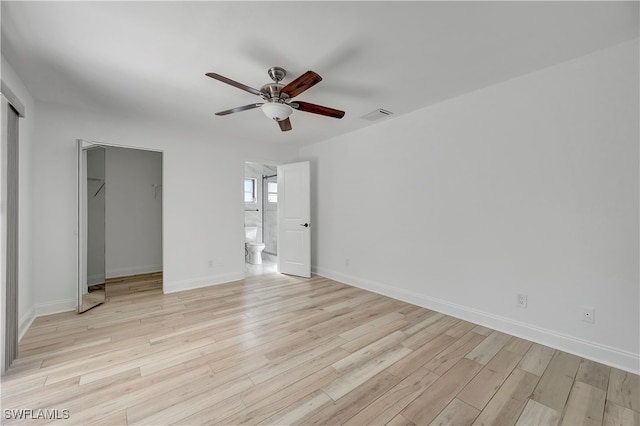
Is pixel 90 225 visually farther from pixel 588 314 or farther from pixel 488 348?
pixel 588 314

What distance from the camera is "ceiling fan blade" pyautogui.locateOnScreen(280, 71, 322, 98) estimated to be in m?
1.95

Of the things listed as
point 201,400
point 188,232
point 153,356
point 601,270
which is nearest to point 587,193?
point 601,270

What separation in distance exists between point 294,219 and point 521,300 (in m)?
3.40

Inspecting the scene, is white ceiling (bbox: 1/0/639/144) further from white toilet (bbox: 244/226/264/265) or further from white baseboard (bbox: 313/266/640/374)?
white toilet (bbox: 244/226/264/265)

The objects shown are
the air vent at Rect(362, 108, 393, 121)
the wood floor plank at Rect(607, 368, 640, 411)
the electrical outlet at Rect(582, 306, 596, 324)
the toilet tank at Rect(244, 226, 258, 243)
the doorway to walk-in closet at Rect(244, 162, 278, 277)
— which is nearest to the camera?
the wood floor plank at Rect(607, 368, 640, 411)

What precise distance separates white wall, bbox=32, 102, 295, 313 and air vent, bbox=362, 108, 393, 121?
2051 mm

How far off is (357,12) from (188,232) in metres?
3.59

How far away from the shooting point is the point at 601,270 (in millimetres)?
2113

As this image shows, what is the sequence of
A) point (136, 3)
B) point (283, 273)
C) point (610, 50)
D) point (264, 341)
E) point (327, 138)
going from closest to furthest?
point (136, 3) → point (610, 50) → point (264, 341) → point (327, 138) → point (283, 273)

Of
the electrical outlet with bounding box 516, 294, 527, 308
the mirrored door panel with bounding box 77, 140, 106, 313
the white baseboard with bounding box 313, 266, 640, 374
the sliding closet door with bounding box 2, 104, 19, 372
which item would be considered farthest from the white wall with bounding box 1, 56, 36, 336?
the electrical outlet with bounding box 516, 294, 527, 308

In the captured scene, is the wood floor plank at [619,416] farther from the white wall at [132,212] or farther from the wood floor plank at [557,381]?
the white wall at [132,212]

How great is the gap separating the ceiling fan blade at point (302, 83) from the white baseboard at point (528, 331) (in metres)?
2.70

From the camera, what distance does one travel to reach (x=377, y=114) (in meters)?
3.44

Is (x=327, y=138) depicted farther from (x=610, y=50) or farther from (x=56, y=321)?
(x=56, y=321)
